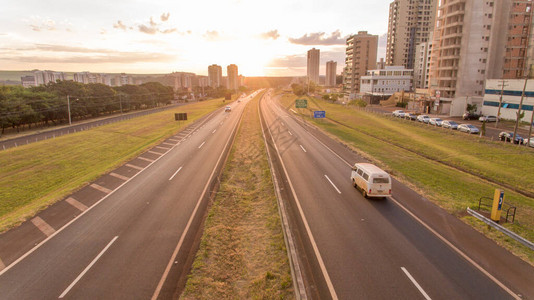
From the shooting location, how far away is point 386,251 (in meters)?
14.0

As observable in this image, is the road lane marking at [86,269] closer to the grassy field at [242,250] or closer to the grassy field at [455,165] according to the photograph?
the grassy field at [242,250]

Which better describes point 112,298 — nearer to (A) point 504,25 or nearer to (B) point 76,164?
(B) point 76,164

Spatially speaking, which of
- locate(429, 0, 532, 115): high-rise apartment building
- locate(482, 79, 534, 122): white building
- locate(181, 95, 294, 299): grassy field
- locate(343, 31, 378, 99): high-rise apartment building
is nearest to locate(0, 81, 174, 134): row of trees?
Result: locate(181, 95, 294, 299): grassy field

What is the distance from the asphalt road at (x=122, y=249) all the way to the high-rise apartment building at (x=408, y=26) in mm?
157705

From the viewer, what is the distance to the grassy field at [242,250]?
37.5 feet

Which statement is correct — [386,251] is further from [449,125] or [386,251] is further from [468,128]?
[449,125]

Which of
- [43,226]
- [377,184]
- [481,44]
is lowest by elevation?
[43,226]

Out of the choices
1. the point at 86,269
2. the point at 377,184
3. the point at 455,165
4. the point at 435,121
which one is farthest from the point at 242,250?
the point at 435,121

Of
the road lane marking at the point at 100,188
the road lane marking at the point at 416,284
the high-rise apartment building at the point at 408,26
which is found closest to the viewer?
the road lane marking at the point at 416,284

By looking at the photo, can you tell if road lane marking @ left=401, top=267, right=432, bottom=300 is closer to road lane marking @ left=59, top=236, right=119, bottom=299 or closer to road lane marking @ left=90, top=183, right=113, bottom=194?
road lane marking @ left=59, top=236, right=119, bottom=299

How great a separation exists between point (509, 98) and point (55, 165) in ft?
265

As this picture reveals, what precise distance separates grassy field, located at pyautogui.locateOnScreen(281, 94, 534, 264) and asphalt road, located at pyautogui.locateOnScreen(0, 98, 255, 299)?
1675 centimetres

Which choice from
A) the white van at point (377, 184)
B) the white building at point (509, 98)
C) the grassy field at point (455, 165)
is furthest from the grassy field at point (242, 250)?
the white building at point (509, 98)

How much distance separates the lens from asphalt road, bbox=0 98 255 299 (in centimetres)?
1172
